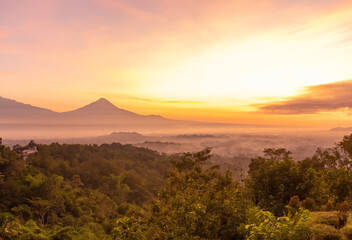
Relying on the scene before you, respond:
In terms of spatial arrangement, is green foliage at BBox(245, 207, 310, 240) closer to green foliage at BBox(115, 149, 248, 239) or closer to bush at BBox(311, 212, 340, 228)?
bush at BBox(311, 212, 340, 228)

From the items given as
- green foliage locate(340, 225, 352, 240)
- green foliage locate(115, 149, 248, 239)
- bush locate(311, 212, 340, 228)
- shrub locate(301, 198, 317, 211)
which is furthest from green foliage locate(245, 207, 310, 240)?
shrub locate(301, 198, 317, 211)

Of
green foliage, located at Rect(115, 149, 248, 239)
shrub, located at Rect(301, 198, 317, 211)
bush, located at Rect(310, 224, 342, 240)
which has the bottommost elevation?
green foliage, located at Rect(115, 149, 248, 239)

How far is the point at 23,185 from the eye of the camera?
35.5 meters

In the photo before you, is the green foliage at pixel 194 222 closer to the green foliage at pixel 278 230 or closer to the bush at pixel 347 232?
the green foliage at pixel 278 230

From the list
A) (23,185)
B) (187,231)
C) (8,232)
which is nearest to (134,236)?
(187,231)

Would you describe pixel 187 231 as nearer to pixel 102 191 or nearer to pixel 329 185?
pixel 329 185

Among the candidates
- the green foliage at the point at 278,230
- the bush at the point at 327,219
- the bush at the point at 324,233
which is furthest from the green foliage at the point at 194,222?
the bush at the point at 324,233

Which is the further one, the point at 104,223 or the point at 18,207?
the point at 104,223

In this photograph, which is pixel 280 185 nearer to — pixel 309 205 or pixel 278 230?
pixel 309 205

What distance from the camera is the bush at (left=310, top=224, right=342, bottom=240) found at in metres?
A: 6.41

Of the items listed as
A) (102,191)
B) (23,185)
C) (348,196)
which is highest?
(348,196)

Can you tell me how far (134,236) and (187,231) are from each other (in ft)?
7.66

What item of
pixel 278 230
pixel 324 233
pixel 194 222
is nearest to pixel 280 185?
pixel 194 222

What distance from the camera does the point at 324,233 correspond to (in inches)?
255
